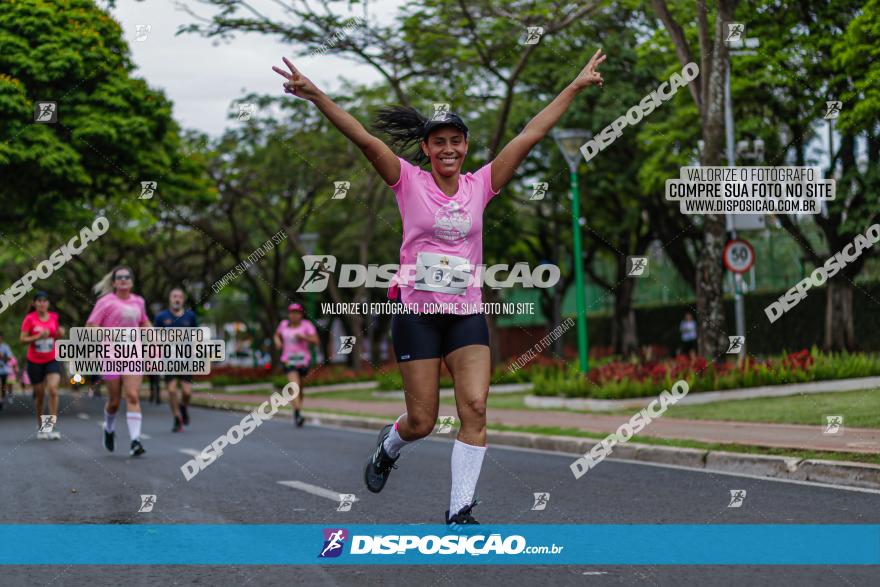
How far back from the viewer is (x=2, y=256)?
37.7 meters

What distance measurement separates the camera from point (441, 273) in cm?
604

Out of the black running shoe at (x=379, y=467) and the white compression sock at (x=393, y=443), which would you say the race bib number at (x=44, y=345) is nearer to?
the black running shoe at (x=379, y=467)

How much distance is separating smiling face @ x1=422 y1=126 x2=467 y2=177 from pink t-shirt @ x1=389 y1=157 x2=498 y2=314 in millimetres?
96

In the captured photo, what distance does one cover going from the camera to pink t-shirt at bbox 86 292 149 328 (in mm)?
11906

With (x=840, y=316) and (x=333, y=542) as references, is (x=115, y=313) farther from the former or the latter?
(x=840, y=316)

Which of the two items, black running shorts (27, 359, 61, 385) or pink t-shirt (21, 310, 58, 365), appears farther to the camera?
black running shorts (27, 359, 61, 385)

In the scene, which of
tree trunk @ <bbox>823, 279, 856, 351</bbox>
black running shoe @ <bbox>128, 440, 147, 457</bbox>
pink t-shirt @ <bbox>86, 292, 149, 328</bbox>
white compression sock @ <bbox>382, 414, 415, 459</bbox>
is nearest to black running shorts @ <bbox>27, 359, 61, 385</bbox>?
black running shoe @ <bbox>128, 440, 147, 457</bbox>

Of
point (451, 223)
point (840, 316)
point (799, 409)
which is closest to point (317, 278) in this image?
point (840, 316)

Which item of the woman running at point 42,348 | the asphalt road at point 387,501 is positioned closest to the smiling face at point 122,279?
the asphalt road at point 387,501

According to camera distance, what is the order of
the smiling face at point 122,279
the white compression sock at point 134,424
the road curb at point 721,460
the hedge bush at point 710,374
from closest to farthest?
the road curb at point 721,460 → the smiling face at point 122,279 → the white compression sock at point 134,424 → the hedge bush at point 710,374

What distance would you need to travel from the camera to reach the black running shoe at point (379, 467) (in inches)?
268

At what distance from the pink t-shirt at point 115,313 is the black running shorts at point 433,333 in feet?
21.2

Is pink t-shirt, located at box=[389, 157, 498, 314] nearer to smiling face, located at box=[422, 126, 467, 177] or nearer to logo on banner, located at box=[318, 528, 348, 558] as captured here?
smiling face, located at box=[422, 126, 467, 177]

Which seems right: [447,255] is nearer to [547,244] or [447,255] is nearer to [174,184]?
[174,184]
